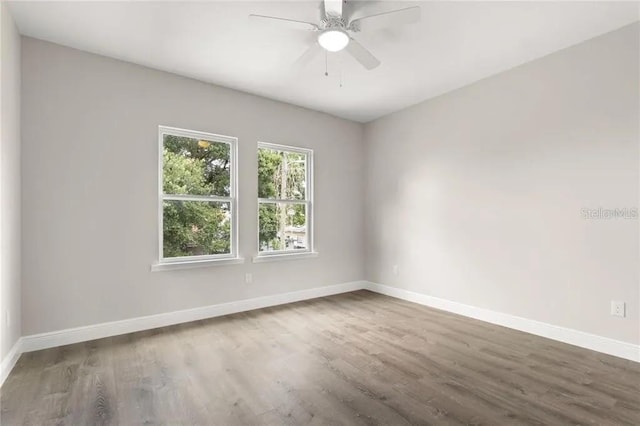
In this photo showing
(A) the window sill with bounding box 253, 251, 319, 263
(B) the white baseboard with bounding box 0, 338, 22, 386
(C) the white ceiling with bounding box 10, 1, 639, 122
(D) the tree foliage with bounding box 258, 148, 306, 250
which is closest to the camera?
(B) the white baseboard with bounding box 0, 338, 22, 386

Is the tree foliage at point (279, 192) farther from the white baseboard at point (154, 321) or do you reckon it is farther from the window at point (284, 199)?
the white baseboard at point (154, 321)

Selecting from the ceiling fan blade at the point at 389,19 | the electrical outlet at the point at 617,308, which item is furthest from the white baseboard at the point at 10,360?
the electrical outlet at the point at 617,308

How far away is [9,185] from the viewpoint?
2547mm

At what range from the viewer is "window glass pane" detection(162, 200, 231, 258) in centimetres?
369

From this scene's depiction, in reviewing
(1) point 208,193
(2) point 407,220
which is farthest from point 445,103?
(1) point 208,193

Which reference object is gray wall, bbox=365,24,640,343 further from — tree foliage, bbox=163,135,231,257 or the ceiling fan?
tree foliage, bbox=163,135,231,257

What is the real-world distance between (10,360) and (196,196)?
2.11 meters

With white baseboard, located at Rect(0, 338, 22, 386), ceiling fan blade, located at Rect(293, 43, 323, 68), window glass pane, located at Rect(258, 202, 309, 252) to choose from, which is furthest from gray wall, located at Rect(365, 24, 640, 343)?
white baseboard, located at Rect(0, 338, 22, 386)

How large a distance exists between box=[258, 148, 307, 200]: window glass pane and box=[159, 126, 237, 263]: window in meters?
0.44

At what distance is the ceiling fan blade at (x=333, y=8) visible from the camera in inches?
88.3

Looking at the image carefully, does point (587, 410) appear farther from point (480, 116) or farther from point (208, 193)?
point (208, 193)

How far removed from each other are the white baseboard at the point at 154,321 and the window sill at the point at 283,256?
0.49 m

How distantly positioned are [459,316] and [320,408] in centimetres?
253

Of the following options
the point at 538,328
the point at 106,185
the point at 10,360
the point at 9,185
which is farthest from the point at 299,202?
the point at 10,360
